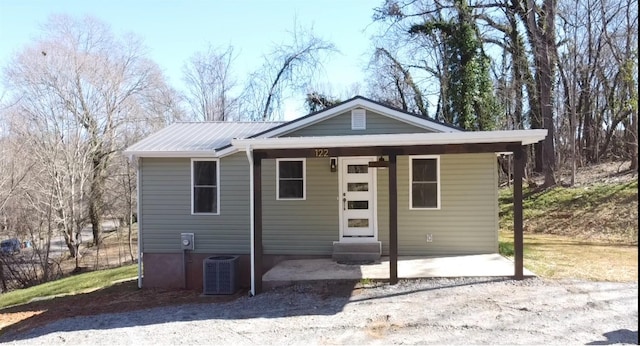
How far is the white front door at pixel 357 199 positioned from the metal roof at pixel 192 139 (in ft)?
8.48

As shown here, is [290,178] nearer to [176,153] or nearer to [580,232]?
[176,153]

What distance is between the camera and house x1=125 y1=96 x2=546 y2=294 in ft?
29.2

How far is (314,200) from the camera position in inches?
362

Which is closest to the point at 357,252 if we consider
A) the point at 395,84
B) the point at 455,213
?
the point at 455,213

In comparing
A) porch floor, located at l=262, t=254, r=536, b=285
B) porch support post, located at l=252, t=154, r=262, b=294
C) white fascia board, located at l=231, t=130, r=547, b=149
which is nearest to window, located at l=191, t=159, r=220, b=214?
porch floor, located at l=262, t=254, r=536, b=285

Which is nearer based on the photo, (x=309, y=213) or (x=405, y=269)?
(x=405, y=269)

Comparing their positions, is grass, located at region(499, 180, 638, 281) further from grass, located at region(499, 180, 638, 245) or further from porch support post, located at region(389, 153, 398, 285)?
porch support post, located at region(389, 153, 398, 285)

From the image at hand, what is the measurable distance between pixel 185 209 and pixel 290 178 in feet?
7.67

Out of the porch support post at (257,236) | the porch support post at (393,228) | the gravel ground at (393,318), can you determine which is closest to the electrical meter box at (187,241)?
the gravel ground at (393,318)

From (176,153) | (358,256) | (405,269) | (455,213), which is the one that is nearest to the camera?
(405,269)

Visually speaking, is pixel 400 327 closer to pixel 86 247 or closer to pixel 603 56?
pixel 603 56

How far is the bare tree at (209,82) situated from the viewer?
1057 inches

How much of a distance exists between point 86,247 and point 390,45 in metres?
18.1

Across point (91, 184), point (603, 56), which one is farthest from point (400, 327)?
point (91, 184)
